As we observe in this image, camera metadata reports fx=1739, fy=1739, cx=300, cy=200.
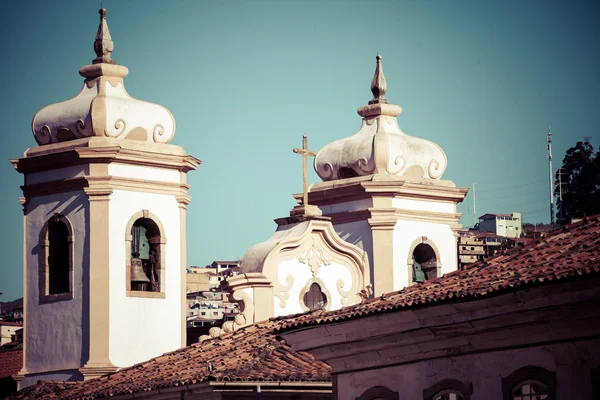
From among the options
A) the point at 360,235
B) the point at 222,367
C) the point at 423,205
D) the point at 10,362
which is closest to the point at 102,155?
the point at 360,235

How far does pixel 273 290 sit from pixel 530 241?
9.83 m

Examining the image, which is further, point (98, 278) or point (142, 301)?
point (142, 301)

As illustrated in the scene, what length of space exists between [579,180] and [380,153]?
462 inches

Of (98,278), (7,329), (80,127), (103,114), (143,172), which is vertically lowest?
(98,278)

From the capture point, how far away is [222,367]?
22.7m

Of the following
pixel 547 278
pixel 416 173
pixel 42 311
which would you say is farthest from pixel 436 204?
pixel 547 278

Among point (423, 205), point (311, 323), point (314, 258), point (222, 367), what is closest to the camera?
point (311, 323)

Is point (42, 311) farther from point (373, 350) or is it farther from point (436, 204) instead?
point (373, 350)

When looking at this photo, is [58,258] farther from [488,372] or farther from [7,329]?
[7,329]

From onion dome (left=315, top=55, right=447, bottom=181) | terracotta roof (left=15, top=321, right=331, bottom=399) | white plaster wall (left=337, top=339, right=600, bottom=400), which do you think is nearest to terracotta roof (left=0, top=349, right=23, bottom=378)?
terracotta roof (left=15, top=321, right=331, bottom=399)

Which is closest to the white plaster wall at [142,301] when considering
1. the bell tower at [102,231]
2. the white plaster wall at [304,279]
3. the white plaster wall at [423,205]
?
the bell tower at [102,231]

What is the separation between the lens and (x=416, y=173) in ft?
110

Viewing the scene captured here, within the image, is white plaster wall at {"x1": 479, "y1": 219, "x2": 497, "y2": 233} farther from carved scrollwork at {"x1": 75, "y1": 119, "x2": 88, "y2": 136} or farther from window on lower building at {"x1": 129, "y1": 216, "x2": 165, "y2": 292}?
carved scrollwork at {"x1": 75, "y1": 119, "x2": 88, "y2": 136}

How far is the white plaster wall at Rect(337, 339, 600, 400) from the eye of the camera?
1539cm
